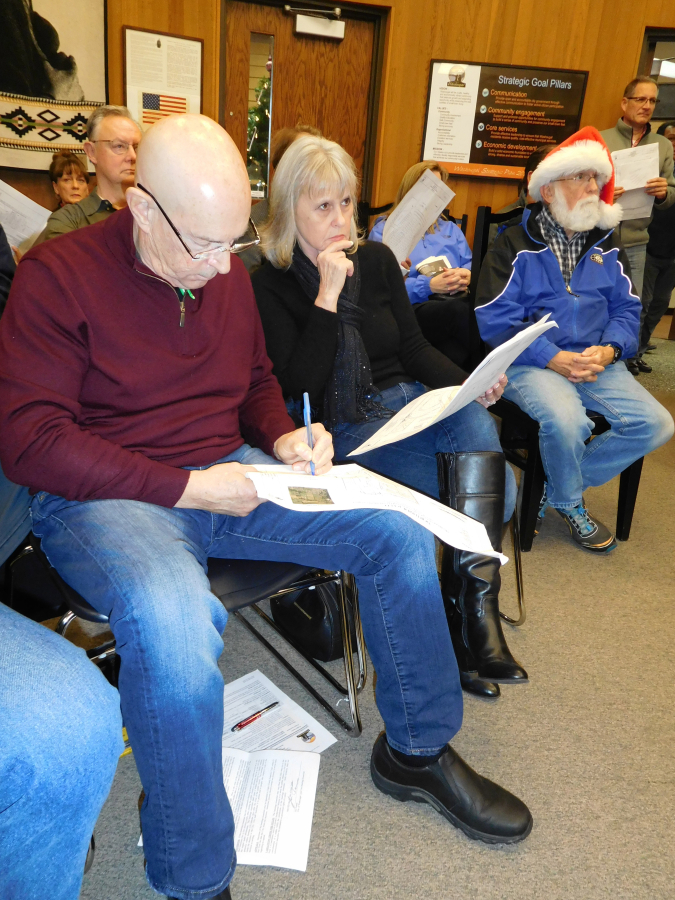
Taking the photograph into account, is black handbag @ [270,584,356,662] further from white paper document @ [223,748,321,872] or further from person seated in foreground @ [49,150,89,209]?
person seated in foreground @ [49,150,89,209]

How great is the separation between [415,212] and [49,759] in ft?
7.94

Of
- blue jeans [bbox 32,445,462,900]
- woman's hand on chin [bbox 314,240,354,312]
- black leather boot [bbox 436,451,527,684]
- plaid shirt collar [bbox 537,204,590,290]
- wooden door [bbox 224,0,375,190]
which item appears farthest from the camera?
wooden door [bbox 224,0,375,190]

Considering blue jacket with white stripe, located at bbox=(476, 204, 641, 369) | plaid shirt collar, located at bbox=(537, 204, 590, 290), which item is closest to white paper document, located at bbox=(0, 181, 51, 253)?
blue jacket with white stripe, located at bbox=(476, 204, 641, 369)

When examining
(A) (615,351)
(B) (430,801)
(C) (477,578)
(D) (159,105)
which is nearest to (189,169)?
(C) (477,578)

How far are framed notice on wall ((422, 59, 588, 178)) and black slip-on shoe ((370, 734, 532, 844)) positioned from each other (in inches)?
177

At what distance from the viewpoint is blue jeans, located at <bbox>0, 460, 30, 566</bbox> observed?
119 centimetres

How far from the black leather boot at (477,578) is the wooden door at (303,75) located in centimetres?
361

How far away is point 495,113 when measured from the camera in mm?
4676

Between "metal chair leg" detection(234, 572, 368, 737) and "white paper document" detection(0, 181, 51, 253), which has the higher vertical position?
"white paper document" detection(0, 181, 51, 253)

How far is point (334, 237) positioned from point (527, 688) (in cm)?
127

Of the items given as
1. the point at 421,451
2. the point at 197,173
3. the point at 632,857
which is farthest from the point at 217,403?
the point at 632,857

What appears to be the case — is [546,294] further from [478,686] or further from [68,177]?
[68,177]

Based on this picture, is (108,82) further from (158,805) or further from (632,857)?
(632,857)

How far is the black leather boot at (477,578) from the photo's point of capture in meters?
1.49
